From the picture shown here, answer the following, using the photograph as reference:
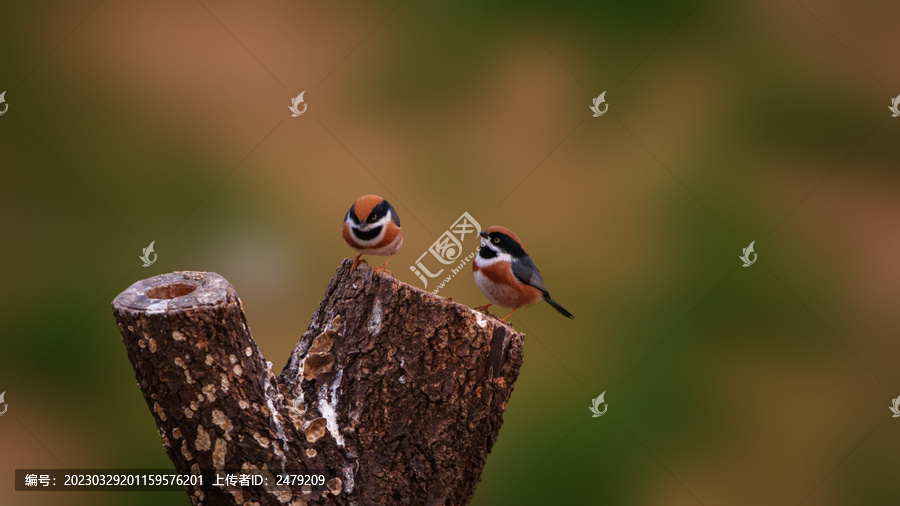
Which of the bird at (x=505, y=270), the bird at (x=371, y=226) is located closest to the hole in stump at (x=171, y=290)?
the bird at (x=371, y=226)

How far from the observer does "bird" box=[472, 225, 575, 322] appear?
4.05m

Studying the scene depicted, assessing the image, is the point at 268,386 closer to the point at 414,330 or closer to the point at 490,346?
the point at 414,330

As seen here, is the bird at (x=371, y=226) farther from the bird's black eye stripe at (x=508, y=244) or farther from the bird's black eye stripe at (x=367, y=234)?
the bird's black eye stripe at (x=508, y=244)

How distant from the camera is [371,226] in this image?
3.71m

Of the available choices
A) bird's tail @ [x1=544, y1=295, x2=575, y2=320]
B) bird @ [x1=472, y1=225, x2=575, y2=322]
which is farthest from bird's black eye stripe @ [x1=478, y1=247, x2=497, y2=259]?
bird's tail @ [x1=544, y1=295, x2=575, y2=320]

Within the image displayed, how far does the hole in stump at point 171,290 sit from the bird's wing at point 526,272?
1726 millimetres

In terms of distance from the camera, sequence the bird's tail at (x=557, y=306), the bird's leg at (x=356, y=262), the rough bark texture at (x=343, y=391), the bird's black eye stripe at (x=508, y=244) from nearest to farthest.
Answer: the rough bark texture at (x=343, y=391) < the bird's leg at (x=356, y=262) < the bird's black eye stripe at (x=508, y=244) < the bird's tail at (x=557, y=306)

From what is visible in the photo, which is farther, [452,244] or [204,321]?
[452,244]

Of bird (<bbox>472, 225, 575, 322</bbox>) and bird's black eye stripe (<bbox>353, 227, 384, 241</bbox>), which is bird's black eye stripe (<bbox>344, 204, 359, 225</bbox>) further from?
bird (<bbox>472, 225, 575, 322</bbox>)

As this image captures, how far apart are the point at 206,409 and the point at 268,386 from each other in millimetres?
270

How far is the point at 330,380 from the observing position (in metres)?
3.26

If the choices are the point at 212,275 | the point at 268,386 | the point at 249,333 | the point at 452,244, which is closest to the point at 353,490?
the point at 268,386

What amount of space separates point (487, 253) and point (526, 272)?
0.75 ft

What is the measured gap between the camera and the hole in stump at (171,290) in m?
2.90
